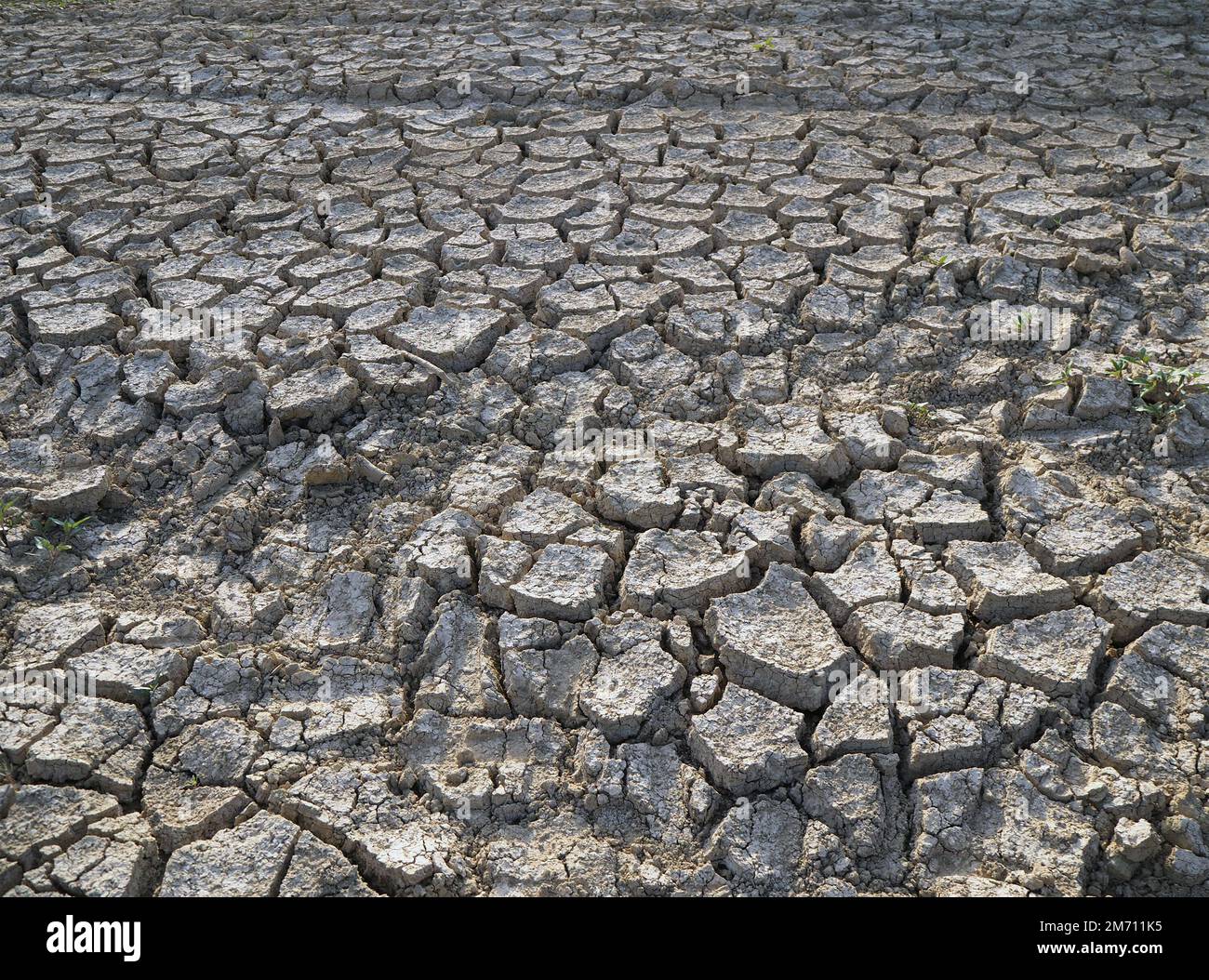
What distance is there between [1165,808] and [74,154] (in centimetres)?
442

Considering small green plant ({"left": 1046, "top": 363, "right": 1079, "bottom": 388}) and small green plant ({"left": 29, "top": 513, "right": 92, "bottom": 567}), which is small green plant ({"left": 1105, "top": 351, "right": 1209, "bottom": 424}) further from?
small green plant ({"left": 29, "top": 513, "right": 92, "bottom": 567})

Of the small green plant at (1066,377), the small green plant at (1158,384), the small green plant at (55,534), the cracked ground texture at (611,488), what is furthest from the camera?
the small green plant at (1066,377)

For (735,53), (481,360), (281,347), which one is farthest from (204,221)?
(735,53)

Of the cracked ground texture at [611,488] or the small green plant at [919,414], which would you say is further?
the small green plant at [919,414]

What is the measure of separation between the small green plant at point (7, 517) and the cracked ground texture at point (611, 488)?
0.08 ft

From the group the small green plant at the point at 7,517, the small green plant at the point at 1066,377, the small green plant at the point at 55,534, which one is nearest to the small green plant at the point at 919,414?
the small green plant at the point at 1066,377

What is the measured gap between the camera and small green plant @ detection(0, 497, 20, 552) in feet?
8.89

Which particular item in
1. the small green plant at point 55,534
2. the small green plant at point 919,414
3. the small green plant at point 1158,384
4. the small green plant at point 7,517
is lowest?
the small green plant at point 55,534

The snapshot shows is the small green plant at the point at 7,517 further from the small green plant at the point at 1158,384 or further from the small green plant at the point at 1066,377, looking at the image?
the small green plant at the point at 1158,384

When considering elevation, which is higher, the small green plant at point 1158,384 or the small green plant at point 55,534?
the small green plant at point 1158,384

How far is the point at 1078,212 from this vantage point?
366cm

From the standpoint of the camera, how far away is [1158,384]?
294cm

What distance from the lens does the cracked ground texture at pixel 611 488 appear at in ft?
6.93

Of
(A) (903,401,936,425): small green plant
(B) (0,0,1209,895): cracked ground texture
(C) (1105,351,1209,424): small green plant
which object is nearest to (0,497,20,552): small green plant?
(B) (0,0,1209,895): cracked ground texture
